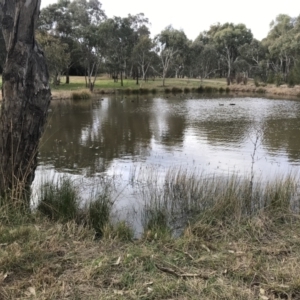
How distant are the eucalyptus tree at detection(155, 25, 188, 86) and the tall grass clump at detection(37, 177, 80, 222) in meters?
51.7

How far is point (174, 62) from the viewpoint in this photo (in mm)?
61344

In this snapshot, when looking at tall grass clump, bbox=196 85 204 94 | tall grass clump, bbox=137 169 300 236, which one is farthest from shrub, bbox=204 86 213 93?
tall grass clump, bbox=137 169 300 236

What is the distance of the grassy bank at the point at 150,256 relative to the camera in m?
3.13

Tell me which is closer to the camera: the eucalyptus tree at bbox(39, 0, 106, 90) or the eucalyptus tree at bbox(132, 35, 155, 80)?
the eucalyptus tree at bbox(39, 0, 106, 90)

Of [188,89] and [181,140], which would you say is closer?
[181,140]

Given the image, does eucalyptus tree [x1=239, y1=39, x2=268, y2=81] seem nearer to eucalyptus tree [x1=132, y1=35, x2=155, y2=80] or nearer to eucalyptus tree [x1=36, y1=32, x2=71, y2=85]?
eucalyptus tree [x1=132, y1=35, x2=155, y2=80]

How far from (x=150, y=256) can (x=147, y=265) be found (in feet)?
0.61

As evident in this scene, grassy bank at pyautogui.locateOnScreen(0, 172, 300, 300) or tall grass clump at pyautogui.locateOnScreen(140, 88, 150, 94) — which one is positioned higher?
tall grass clump at pyautogui.locateOnScreen(140, 88, 150, 94)

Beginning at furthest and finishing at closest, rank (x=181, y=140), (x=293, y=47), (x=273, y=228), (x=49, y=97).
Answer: (x=293, y=47), (x=181, y=140), (x=49, y=97), (x=273, y=228)

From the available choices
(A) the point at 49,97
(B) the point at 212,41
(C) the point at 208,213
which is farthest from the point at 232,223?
(B) the point at 212,41

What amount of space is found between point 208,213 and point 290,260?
1769 mm

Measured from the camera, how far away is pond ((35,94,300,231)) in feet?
33.0

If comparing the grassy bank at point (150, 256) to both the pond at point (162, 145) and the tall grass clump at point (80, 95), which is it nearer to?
the pond at point (162, 145)

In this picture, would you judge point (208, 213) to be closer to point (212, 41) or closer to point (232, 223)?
point (232, 223)
